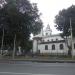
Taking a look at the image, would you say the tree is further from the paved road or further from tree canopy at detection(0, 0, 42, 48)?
the paved road

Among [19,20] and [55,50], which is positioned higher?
[19,20]

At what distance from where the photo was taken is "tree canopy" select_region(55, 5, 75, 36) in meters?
51.5

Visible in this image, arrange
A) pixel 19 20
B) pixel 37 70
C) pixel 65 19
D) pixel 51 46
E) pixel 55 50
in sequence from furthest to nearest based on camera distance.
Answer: pixel 51 46 < pixel 55 50 < pixel 65 19 < pixel 19 20 < pixel 37 70

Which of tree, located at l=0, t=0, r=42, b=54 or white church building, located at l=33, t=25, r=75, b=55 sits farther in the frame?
white church building, located at l=33, t=25, r=75, b=55

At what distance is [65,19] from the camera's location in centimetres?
5300

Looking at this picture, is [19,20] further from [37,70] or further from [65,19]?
[37,70]

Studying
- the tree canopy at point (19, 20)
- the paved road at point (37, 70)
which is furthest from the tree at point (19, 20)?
the paved road at point (37, 70)

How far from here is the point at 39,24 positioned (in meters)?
43.9

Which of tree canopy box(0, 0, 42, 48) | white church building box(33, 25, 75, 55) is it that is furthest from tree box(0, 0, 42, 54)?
white church building box(33, 25, 75, 55)

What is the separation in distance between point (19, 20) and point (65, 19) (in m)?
17.7

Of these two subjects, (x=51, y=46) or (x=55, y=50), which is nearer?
(x=55, y=50)

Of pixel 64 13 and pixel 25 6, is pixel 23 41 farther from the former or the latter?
pixel 64 13

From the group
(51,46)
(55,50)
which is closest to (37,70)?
(55,50)

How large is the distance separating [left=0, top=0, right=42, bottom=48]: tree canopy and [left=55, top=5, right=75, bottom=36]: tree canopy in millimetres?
11332
